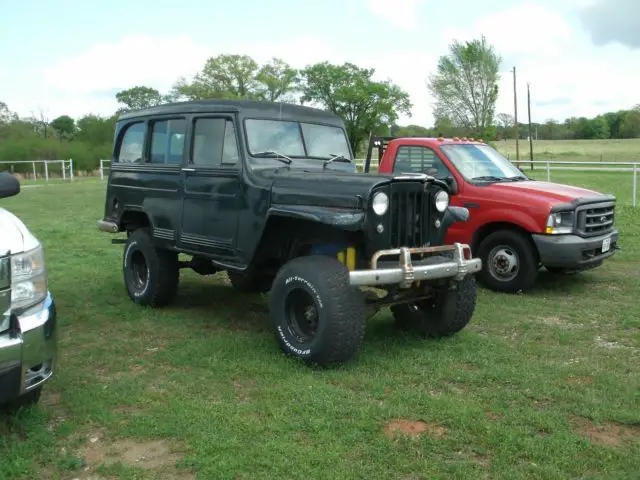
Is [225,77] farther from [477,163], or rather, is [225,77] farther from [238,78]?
[477,163]

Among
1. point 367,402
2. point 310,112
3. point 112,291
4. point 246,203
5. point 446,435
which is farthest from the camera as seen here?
point 112,291

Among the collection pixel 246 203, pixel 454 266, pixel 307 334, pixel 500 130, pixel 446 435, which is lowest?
pixel 446 435

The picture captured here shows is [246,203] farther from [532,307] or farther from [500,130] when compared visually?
[500,130]

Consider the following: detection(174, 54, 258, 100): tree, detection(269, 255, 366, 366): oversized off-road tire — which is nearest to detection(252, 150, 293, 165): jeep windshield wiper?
detection(269, 255, 366, 366): oversized off-road tire

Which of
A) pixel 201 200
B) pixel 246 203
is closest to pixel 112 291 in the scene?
pixel 201 200

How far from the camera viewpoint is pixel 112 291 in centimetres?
796

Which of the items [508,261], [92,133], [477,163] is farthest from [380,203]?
[92,133]

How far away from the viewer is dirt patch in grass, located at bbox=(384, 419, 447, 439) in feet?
12.7

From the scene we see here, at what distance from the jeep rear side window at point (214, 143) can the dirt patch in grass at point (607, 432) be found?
347 centimetres

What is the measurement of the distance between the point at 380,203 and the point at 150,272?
3066mm

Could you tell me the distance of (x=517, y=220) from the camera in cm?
765

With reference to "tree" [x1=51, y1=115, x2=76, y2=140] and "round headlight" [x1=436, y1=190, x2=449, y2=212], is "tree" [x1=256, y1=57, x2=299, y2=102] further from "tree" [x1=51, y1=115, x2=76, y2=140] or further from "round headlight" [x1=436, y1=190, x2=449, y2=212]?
"round headlight" [x1=436, y1=190, x2=449, y2=212]

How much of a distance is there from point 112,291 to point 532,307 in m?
4.91

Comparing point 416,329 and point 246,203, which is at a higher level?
point 246,203
